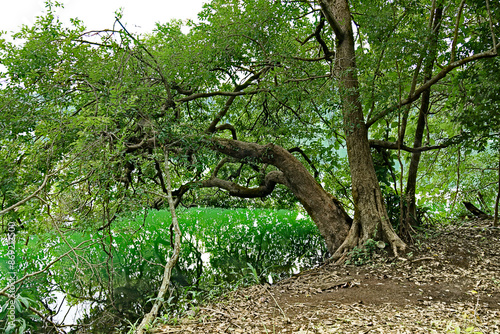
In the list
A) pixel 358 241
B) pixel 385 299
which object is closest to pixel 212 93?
pixel 358 241

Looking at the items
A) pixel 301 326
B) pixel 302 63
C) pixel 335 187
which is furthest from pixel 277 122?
pixel 301 326

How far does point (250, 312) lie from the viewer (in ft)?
12.4

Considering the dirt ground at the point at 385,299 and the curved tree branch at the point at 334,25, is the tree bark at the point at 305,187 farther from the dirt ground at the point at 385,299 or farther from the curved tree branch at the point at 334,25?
the curved tree branch at the point at 334,25

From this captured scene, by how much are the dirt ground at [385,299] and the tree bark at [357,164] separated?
432 mm

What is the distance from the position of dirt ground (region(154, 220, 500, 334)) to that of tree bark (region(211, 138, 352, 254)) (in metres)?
0.94

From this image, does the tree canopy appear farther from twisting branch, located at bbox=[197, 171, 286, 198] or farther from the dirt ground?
the dirt ground

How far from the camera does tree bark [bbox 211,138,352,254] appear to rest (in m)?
6.43

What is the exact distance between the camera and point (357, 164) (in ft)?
20.2

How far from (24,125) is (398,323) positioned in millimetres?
5621

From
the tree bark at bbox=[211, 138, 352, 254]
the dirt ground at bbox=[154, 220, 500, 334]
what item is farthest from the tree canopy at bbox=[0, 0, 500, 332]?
the dirt ground at bbox=[154, 220, 500, 334]

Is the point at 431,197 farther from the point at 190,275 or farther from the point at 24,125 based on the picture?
→ the point at 24,125

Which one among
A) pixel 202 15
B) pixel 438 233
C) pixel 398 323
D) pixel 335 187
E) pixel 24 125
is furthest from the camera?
pixel 335 187

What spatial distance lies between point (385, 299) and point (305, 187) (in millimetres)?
2976

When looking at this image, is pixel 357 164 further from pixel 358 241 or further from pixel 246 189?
pixel 246 189
